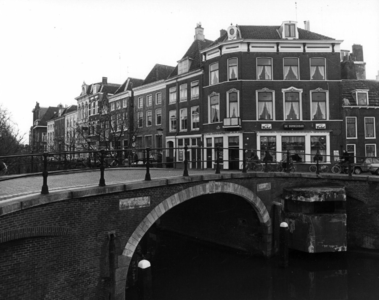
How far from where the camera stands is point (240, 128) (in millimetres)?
22875

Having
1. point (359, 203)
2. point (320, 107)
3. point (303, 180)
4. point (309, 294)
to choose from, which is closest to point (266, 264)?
point (309, 294)

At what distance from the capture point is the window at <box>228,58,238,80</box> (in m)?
23.3

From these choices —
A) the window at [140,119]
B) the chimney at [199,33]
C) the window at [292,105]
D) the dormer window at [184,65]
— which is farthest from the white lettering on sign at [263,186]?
the window at [140,119]

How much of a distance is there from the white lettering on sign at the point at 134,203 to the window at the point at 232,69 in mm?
17034

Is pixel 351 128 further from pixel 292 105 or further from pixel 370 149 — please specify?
pixel 292 105

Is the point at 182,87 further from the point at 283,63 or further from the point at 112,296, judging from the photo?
the point at 112,296

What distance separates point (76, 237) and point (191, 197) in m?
3.79

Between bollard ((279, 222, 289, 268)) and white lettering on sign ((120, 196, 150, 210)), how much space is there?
6.00 meters

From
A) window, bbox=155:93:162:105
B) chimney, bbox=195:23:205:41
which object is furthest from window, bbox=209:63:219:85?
window, bbox=155:93:162:105

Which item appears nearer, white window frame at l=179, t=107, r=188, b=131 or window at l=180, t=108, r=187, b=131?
white window frame at l=179, t=107, r=188, b=131

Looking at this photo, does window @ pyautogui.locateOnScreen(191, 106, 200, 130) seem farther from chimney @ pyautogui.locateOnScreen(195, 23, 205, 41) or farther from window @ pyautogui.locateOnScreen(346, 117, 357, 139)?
window @ pyautogui.locateOnScreen(346, 117, 357, 139)

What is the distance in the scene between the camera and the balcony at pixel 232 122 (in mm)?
22766

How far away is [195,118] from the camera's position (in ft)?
89.3

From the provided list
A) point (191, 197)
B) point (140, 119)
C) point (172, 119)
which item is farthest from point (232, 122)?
point (191, 197)
